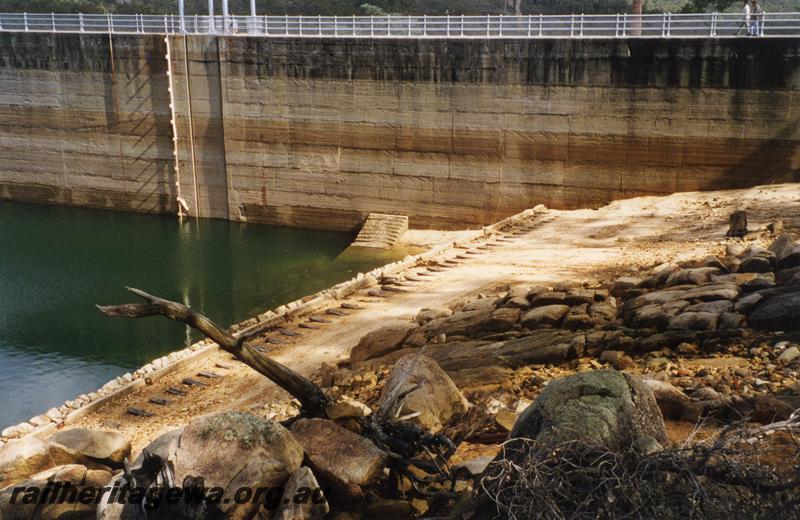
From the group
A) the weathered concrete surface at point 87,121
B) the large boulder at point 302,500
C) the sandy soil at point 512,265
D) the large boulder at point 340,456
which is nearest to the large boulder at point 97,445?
the sandy soil at point 512,265

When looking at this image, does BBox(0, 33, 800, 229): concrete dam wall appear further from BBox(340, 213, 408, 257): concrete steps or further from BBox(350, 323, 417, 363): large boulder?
BBox(350, 323, 417, 363): large boulder

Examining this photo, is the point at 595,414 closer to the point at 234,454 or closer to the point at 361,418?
the point at 361,418

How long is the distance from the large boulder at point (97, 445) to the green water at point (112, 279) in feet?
24.0

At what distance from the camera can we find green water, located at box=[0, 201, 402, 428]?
1898 centimetres

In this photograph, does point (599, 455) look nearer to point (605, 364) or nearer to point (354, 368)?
point (605, 364)

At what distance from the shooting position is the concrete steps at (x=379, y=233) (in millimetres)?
28875

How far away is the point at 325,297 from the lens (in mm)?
18938

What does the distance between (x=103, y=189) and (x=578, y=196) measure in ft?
67.5

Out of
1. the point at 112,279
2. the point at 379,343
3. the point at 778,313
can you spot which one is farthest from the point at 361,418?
the point at 112,279

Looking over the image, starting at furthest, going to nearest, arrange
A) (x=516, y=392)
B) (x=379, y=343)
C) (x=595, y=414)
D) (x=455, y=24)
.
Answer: (x=455, y=24)
(x=379, y=343)
(x=516, y=392)
(x=595, y=414)

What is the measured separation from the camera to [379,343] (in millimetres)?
14688

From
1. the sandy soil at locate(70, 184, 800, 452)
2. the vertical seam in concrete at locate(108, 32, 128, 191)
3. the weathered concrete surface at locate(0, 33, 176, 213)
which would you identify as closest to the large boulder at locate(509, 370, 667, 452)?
the sandy soil at locate(70, 184, 800, 452)

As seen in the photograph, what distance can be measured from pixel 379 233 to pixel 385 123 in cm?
417

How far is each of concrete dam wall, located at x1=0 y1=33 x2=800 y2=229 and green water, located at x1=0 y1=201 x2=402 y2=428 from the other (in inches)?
68.2
